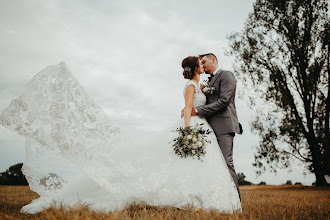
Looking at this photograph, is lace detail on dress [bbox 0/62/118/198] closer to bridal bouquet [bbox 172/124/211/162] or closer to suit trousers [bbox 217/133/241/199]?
bridal bouquet [bbox 172/124/211/162]

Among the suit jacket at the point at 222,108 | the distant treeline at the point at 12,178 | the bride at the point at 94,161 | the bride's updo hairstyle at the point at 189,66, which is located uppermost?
the bride's updo hairstyle at the point at 189,66

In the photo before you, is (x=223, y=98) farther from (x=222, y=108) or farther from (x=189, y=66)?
(x=189, y=66)

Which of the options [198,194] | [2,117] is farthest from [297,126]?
[2,117]

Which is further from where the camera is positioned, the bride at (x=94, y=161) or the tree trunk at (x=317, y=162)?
the tree trunk at (x=317, y=162)

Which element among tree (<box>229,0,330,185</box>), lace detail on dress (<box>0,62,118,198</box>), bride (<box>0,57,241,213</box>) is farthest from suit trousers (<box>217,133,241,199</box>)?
tree (<box>229,0,330,185</box>)

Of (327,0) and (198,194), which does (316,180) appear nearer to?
(327,0)

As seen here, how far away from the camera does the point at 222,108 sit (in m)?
4.29

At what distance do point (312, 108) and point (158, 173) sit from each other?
14836mm

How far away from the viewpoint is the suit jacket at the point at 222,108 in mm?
4184

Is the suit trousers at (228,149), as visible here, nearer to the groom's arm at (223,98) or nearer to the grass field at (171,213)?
the groom's arm at (223,98)

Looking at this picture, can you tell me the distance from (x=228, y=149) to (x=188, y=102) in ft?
3.55

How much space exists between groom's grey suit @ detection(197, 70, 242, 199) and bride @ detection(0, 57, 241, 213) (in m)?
0.36

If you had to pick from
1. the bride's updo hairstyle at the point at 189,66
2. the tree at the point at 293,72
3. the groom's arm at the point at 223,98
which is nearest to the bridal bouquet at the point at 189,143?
the groom's arm at the point at 223,98

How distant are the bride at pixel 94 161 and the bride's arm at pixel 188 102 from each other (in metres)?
0.03
